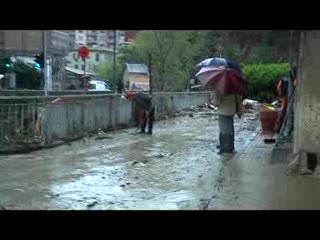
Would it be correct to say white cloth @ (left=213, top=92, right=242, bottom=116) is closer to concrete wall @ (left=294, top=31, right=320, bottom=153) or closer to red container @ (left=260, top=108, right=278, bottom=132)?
concrete wall @ (left=294, top=31, right=320, bottom=153)

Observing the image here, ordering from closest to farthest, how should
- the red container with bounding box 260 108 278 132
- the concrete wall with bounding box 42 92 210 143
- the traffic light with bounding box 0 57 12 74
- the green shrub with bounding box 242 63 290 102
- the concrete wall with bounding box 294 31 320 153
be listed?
the concrete wall with bounding box 294 31 320 153
the concrete wall with bounding box 42 92 210 143
the red container with bounding box 260 108 278 132
the traffic light with bounding box 0 57 12 74
the green shrub with bounding box 242 63 290 102

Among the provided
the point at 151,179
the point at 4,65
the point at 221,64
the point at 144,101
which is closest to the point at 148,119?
the point at 144,101

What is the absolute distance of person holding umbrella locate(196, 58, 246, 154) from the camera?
43.8 ft

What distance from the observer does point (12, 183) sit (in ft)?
32.8

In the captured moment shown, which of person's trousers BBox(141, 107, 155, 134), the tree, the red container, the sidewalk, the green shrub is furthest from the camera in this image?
the tree

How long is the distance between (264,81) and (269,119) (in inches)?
630

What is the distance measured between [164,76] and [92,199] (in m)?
28.6

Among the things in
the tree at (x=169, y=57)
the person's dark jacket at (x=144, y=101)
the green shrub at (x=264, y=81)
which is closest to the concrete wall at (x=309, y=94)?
the person's dark jacket at (x=144, y=101)

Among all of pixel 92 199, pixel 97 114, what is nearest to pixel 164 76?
pixel 97 114

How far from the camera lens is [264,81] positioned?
32781 millimetres

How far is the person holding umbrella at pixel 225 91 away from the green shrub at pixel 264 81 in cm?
1881

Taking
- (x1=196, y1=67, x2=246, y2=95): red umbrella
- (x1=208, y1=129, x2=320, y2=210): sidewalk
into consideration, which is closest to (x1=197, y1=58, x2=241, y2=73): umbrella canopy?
A: (x1=196, y1=67, x2=246, y2=95): red umbrella

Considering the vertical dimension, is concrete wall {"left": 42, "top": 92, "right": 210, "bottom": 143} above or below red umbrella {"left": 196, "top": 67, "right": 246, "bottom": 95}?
below

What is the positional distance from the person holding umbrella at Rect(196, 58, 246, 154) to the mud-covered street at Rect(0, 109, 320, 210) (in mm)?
519
